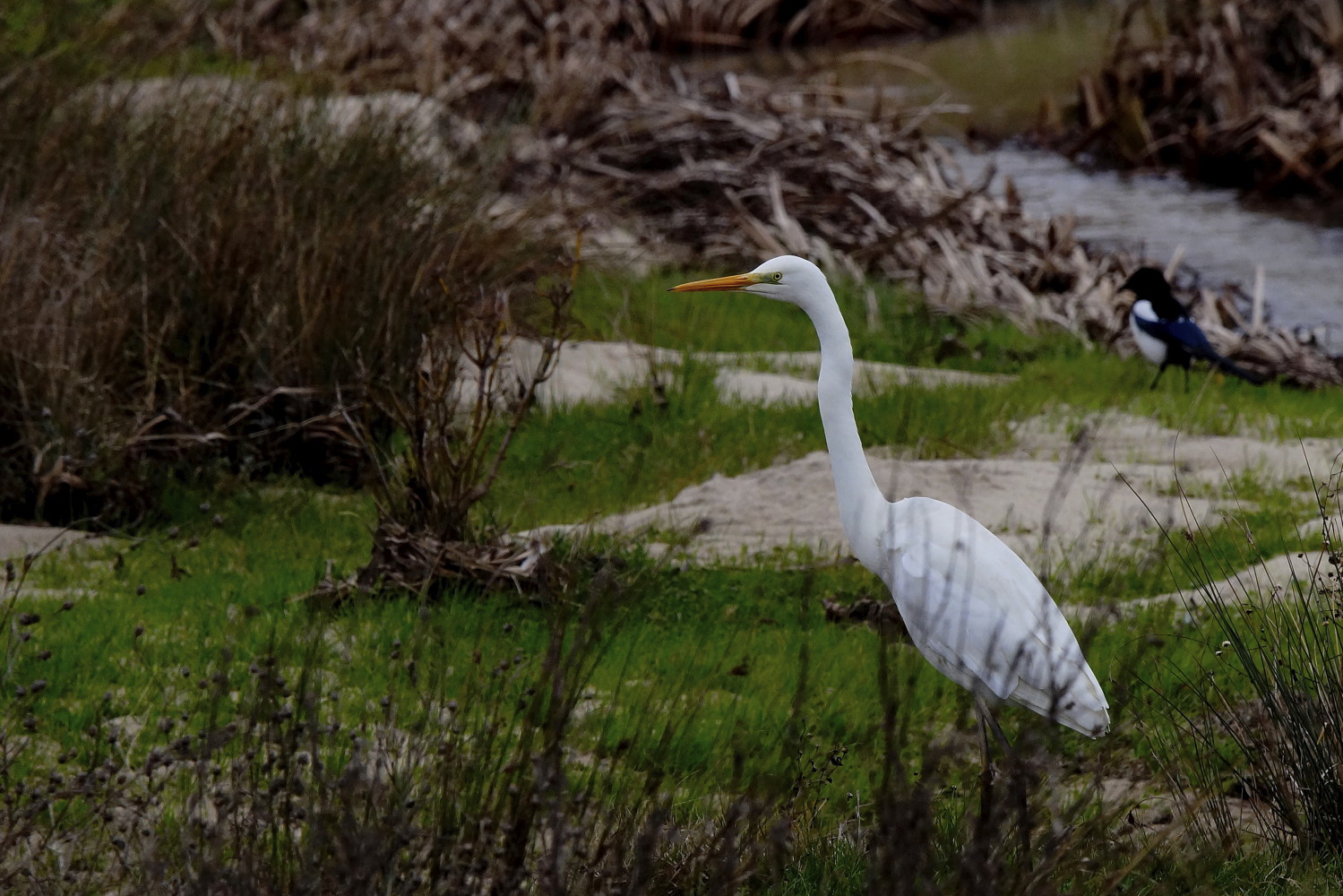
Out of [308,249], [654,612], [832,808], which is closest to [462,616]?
[654,612]

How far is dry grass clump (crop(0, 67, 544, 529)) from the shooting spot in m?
5.23

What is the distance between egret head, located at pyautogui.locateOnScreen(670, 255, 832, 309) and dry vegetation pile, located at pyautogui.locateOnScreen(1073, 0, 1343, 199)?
9518 millimetres

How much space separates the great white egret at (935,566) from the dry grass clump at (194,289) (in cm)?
144

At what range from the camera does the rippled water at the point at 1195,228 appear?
1011 centimetres

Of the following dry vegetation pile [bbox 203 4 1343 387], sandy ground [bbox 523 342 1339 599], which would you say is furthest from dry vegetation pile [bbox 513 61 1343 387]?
sandy ground [bbox 523 342 1339 599]

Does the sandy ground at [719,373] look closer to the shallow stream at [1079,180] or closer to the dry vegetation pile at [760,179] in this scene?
the dry vegetation pile at [760,179]

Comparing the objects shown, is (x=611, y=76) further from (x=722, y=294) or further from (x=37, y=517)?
(x=37, y=517)

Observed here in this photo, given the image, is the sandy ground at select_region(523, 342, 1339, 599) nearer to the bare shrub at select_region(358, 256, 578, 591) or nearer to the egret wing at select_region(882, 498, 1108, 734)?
the bare shrub at select_region(358, 256, 578, 591)

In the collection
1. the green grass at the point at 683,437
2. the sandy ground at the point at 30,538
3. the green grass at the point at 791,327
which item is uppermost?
the sandy ground at the point at 30,538

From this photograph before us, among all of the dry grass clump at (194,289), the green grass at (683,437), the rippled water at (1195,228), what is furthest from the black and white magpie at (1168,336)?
the dry grass clump at (194,289)

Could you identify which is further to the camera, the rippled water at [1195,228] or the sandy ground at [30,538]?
the rippled water at [1195,228]

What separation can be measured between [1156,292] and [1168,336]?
419 mm

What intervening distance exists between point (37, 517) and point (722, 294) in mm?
4506

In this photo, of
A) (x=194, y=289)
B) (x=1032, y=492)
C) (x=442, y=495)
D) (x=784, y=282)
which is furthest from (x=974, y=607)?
(x=194, y=289)
